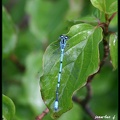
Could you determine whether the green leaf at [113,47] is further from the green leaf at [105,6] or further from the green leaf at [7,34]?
the green leaf at [7,34]

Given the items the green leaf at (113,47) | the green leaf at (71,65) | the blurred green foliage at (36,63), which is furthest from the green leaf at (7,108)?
the blurred green foliage at (36,63)

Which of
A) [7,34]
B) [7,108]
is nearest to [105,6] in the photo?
[7,108]

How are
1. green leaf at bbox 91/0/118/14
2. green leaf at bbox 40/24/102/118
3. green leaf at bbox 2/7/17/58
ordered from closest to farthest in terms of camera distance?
1. green leaf at bbox 40/24/102/118
2. green leaf at bbox 91/0/118/14
3. green leaf at bbox 2/7/17/58

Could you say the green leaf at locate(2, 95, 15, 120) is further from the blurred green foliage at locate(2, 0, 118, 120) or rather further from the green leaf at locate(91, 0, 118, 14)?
the blurred green foliage at locate(2, 0, 118, 120)

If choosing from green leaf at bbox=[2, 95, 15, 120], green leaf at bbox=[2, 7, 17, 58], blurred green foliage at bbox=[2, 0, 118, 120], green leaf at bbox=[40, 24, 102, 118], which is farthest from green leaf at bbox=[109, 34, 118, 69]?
green leaf at bbox=[2, 7, 17, 58]

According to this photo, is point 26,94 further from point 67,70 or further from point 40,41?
point 67,70

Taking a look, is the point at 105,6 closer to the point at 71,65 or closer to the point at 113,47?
the point at 113,47

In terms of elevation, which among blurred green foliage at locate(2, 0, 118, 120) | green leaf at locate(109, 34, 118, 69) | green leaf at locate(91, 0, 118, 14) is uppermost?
green leaf at locate(91, 0, 118, 14)

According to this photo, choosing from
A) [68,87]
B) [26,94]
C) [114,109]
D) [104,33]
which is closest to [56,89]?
[68,87]
